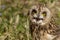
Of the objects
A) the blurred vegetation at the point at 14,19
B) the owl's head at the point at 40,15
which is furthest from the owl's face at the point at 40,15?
the blurred vegetation at the point at 14,19

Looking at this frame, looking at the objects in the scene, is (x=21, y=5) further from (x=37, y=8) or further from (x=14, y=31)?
(x=37, y=8)

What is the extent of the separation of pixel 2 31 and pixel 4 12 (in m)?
0.97

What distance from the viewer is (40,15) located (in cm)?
615

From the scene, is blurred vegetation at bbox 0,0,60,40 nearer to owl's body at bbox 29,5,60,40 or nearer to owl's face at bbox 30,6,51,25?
owl's body at bbox 29,5,60,40

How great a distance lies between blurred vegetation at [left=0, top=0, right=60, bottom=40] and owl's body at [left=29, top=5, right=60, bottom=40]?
1.47ft

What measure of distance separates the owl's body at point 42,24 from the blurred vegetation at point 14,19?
448mm

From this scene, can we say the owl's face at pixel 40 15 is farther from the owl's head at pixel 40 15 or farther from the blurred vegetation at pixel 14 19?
the blurred vegetation at pixel 14 19

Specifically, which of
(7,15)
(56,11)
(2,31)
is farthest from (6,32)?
(56,11)

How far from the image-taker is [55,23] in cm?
673

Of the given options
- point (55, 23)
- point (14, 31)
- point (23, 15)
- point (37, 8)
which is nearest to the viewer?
point (37, 8)

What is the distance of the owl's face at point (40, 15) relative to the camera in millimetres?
6149

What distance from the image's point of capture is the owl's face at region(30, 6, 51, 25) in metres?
6.15

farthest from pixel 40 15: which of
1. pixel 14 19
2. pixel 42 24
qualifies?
pixel 14 19

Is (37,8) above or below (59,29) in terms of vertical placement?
above
